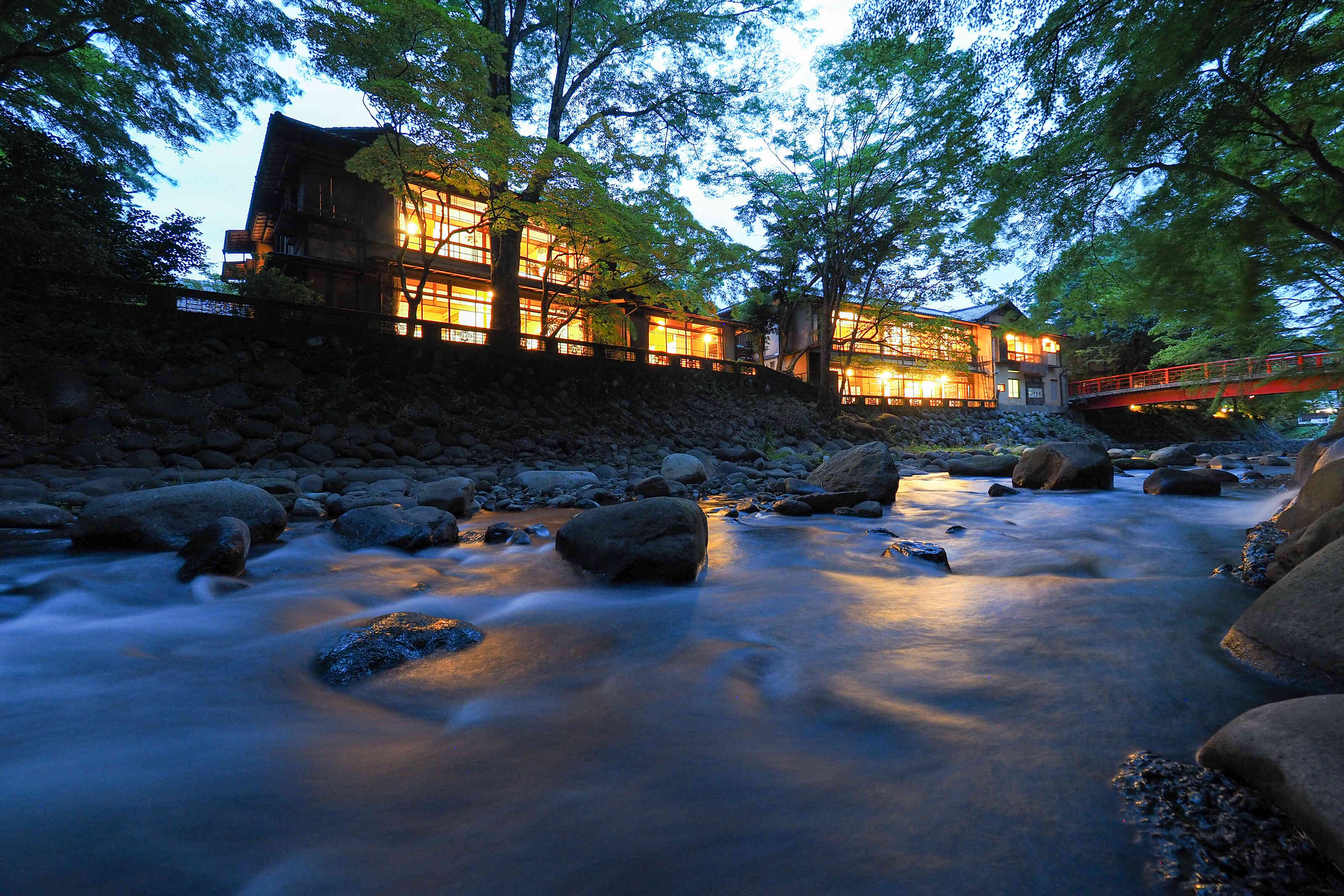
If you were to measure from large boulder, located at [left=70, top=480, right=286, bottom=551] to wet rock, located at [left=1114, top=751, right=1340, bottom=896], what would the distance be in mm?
5506

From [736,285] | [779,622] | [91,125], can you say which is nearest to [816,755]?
[779,622]

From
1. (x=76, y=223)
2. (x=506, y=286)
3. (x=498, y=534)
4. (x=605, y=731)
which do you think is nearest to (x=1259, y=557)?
(x=605, y=731)

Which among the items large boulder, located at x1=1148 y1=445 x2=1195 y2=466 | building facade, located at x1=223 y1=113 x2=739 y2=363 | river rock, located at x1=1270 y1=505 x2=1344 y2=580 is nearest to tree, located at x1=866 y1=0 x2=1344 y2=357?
river rock, located at x1=1270 y1=505 x2=1344 y2=580

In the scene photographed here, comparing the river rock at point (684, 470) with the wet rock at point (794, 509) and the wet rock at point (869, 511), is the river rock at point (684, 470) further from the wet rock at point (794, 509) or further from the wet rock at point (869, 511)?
the wet rock at point (869, 511)

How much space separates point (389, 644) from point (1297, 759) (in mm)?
3166

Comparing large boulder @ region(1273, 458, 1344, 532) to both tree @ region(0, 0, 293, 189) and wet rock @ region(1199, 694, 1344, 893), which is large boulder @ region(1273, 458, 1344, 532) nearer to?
wet rock @ region(1199, 694, 1344, 893)

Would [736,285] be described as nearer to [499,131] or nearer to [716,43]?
[716,43]

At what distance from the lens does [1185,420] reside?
3434cm

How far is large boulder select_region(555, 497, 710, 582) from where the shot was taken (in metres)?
3.88

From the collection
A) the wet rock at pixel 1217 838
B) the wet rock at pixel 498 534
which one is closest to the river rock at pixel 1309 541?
the wet rock at pixel 1217 838

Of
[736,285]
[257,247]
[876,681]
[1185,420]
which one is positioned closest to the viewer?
[876,681]

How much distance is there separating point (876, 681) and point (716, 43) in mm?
17108

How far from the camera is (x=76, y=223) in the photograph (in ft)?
32.9

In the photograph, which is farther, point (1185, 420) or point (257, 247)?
point (1185, 420)
